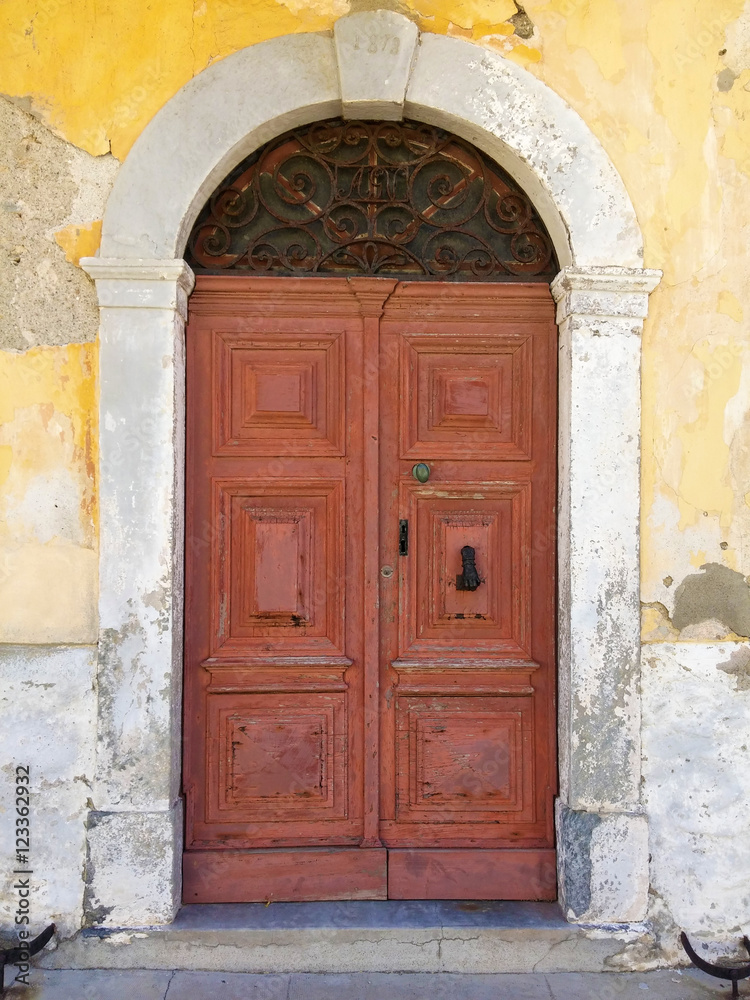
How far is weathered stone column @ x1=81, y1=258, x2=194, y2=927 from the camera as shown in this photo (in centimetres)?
293

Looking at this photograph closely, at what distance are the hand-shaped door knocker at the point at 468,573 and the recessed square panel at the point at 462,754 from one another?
478 mm

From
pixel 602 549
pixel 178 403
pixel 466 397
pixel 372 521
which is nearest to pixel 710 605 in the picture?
pixel 602 549

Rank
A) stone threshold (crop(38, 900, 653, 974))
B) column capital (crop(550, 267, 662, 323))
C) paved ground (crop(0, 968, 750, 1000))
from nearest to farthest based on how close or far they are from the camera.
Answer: paved ground (crop(0, 968, 750, 1000)) → stone threshold (crop(38, 900, 653, 974)) → column capital (crop(550, 267, 662, 323))

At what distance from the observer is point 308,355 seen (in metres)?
3.18

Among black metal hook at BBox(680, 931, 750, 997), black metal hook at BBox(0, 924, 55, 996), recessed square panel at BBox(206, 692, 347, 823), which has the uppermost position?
recessed square panel at BBox(206, 692, 347, 823)

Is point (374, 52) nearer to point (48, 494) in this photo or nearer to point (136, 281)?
point (136, 281)

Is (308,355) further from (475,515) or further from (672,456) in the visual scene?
(672,456)

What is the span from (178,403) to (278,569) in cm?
81

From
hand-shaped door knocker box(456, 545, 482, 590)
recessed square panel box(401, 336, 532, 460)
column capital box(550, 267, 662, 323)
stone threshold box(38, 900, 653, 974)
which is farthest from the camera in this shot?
recessed square panel box(401, 336, 532, 460)

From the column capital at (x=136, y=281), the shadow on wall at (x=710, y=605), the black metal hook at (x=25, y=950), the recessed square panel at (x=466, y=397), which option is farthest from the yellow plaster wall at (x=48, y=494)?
the shadow on wall at (x=710, y=605)

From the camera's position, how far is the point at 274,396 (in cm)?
316

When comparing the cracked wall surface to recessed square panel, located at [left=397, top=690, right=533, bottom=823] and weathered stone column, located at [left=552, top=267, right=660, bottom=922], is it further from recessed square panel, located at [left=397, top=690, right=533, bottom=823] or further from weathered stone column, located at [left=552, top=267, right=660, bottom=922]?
recessed square panel, located at [left=397, top=690, right=533, bottom=823]

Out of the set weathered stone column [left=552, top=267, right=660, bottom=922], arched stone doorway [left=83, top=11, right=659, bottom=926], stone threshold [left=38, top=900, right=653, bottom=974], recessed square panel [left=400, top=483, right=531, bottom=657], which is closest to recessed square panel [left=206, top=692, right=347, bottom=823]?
arched stone doorway [left=83, top=11, right=659, bottom=926]

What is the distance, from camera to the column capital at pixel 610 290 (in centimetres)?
297
